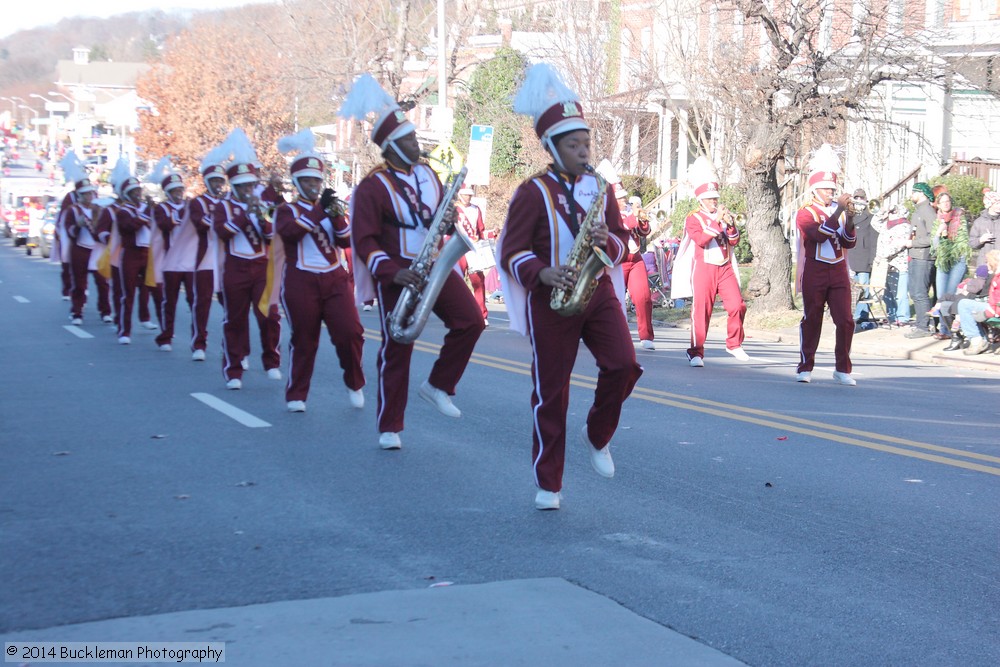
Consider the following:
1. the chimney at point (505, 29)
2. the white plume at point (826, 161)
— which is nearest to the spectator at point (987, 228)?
the white plume at point (826, 161)

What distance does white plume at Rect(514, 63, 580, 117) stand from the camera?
22.7 feet

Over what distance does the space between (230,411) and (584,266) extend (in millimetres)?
4802

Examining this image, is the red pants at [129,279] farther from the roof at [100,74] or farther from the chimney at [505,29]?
the roof at [100,74]

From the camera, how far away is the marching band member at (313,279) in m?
10.1

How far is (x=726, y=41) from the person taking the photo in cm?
2128

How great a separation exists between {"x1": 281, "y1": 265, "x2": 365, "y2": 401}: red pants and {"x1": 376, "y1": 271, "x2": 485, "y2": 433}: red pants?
1689 millimetres

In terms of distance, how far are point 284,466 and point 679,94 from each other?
2386cm

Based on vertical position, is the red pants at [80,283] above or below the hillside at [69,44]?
below

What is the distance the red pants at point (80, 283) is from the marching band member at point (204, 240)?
20.4 ft

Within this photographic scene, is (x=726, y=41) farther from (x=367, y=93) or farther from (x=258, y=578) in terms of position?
(x=258, y=578)

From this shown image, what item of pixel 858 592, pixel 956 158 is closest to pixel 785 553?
pixel 858 592

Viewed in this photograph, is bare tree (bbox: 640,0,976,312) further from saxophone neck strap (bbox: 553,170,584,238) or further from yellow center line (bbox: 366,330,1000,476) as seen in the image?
saxophone neck strap (bbox: 553,170,584,238)

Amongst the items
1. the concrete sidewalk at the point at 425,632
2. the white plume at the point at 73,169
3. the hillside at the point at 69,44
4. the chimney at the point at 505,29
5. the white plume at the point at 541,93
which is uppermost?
the hillside at the point at 69,44

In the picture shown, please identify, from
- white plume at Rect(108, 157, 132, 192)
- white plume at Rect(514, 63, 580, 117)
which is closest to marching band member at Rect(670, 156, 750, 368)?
white plume at Rect(514, 63, 580, 117)
